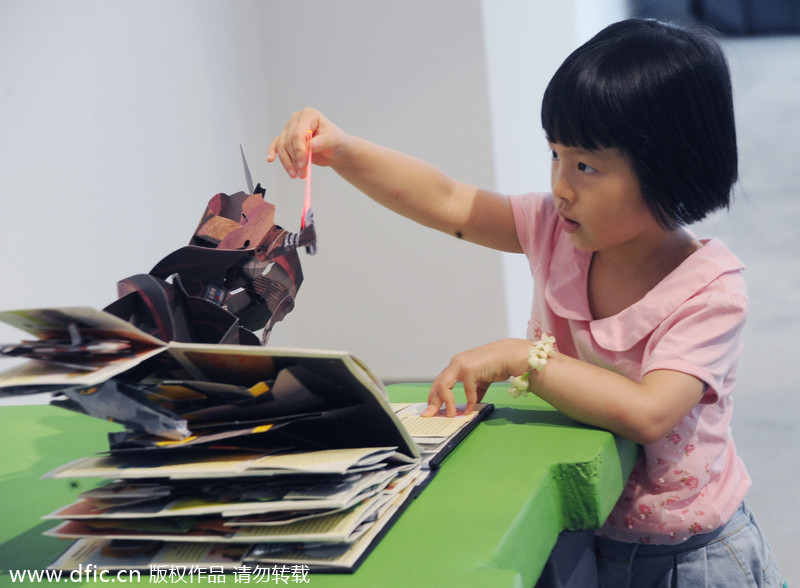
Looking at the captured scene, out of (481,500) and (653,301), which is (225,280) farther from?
(653,301)

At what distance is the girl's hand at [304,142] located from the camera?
2.50 feet

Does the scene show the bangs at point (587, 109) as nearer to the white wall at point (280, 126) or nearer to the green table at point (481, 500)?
the green table at point (481, 500)

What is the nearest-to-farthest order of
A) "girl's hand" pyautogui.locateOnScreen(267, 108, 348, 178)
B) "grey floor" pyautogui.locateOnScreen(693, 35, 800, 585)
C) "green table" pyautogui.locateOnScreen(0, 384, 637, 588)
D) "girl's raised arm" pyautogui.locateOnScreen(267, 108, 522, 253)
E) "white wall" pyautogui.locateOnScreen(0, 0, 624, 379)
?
1. "green table" pyautogui.locateOnScreen(0, 384, 637, 588)
2. "girl's hand" pyautogui.locateOnScreen(267, 108, 348, 178)
3. "girl's raised arm" pyautogui.locateOnScreen(267, 108, 522, 253)
4. "white wall" pyautogui.locateOnScreen(0, 0, 624, 379)
5. "grey floor" pyautogui.locateOnScreen(693, 35, 800, 585)

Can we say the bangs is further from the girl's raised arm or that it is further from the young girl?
the girl's raised arm

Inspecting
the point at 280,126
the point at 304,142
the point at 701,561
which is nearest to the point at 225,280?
the point at 304,142

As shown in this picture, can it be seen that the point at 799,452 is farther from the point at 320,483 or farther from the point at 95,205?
the point at 320,483

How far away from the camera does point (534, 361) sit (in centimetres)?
66

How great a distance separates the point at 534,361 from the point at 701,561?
29 centimetres

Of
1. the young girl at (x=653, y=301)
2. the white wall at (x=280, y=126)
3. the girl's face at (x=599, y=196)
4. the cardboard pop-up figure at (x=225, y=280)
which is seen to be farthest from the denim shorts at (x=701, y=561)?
the white wall at (x=280, y=126)

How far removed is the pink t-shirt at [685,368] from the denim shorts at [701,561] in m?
0.03

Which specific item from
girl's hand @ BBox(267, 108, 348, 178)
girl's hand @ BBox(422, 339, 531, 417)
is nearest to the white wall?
girl's hand @ BBox(267, 108, 348, 178)

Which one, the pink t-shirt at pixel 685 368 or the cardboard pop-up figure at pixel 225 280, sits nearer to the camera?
the cardboard pop-up figure at pixel 225 280

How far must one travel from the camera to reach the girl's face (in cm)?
73

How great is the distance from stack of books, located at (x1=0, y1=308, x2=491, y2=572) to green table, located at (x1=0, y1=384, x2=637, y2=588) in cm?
2
